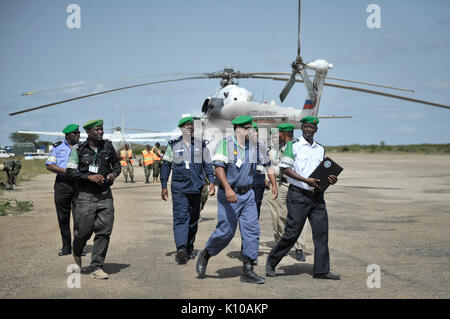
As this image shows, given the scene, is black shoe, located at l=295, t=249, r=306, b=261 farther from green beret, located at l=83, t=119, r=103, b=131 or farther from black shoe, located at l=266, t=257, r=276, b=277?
green beret, located at l=83, t=119, r=103, b=131

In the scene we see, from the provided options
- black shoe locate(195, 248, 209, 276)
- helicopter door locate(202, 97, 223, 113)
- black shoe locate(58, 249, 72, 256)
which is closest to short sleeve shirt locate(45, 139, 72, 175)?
black shoe locate(58, 249, 72, 256)

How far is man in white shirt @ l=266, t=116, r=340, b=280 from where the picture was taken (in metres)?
6.41

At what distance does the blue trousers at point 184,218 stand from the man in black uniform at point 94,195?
1.13 m

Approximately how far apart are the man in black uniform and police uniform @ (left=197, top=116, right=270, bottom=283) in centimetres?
124

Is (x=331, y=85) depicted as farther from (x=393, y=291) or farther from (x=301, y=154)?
(x=393, y=291)

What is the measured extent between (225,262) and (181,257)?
2.16ft

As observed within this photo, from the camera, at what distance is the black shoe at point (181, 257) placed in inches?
279

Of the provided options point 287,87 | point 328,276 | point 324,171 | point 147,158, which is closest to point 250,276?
point 328,276

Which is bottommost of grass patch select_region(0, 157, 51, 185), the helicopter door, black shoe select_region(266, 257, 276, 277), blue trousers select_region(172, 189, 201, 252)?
grass patch select_region(0, 157, 51, 185)

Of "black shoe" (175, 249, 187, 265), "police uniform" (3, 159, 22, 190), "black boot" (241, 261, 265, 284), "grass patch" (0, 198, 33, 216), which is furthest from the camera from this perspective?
"police uniform" (3, 159, 22, 190)

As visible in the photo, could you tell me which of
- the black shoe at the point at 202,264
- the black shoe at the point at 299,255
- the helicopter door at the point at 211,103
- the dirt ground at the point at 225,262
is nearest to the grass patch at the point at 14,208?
the dirt ground at the point at 225,262

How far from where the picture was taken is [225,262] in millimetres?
7363

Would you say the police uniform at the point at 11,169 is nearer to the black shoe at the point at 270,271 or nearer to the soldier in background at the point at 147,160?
the soldier in background at the point at 147,160

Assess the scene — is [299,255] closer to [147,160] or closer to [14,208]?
[14,208]
